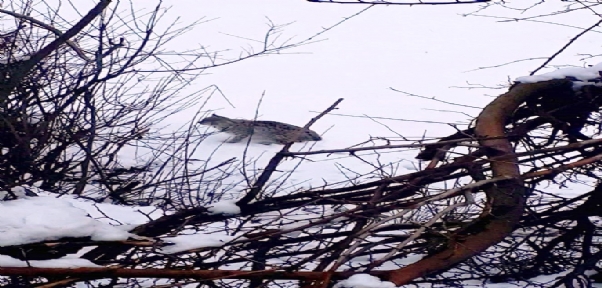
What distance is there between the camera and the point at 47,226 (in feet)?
10.8

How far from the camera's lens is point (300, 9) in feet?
67.1

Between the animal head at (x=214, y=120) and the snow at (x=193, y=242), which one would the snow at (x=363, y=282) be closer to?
the snow at (x=193, y=242)

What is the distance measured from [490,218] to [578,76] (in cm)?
111

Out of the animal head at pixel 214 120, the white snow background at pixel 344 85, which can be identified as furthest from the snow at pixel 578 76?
the animal head at pixel 214 120

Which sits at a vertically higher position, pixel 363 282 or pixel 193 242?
pixel 193 242

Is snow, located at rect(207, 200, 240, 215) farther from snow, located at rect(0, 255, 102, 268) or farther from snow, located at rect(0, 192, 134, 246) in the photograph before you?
snow, located at rect(0, 255, 102, 268)

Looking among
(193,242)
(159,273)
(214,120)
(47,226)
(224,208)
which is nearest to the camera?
(159,273)

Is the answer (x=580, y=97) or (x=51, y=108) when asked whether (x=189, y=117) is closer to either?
(x=51, y=108)

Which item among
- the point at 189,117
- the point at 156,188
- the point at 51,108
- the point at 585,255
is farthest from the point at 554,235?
the point at 189,117

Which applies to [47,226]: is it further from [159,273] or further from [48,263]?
[159,273]

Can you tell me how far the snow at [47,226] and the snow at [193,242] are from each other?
7.6 inches


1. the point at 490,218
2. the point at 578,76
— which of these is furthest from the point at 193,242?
the point at 578,76

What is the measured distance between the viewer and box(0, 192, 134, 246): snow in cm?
322

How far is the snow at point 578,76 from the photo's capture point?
413 centimetres
